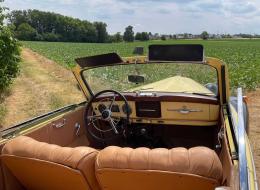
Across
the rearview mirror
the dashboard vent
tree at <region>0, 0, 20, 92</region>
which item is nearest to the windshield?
the rearview mirror

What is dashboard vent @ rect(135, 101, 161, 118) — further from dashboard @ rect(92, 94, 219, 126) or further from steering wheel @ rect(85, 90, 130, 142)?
steering wheel @ rect(85, 90, 130, 142)

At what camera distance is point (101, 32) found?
333 feet

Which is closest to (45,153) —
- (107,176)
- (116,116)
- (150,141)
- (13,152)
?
(13,152)

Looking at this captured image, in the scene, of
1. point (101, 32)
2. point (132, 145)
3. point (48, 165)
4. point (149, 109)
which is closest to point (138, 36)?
point (101, 32)

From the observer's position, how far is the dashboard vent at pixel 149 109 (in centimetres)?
478

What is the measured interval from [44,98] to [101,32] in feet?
295

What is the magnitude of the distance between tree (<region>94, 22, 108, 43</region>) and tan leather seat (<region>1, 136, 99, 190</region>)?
98.2 metres

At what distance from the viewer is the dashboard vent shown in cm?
478

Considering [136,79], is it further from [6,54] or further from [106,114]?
[6,54]

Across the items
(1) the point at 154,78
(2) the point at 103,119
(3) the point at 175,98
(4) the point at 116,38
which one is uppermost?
(1) the point at 154,78

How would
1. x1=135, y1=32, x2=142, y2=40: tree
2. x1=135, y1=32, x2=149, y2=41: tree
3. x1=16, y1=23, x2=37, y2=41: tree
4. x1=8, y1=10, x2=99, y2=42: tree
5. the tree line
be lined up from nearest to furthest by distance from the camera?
x1=135, y1=32, x2=149, y2=41: tree < x1=135, y1=32, x2=142, y2=40: tree < x1=16, y1=23, x2=37, y2=41: tree < the tree line < x1=8, y1=10, x2=99, y2=42: tree

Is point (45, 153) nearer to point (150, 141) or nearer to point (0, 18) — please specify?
point (150, 141)

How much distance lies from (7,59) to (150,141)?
5.63 meters

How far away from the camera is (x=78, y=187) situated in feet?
10.0
